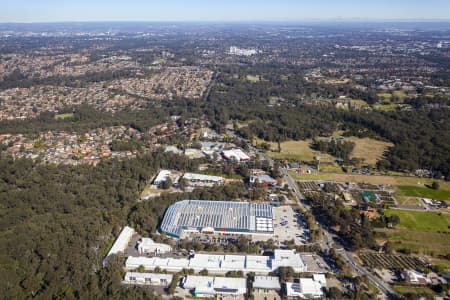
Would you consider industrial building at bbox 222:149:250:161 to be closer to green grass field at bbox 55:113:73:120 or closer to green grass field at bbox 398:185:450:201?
green grass field at bbox 398:185:450:201

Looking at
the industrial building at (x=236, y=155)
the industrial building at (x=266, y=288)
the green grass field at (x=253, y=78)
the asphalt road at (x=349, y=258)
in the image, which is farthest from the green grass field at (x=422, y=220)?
the green grass field at (x=253, y=78)

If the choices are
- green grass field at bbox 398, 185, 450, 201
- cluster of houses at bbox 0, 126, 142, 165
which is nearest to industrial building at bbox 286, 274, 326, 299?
green grass field at bbox 398, 185, 450, 201

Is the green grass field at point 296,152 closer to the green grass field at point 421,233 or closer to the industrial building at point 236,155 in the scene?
the industrial building at point 236,155

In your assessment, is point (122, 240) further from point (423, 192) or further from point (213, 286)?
point (423, 192)

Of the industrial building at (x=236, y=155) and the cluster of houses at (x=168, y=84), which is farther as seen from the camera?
the cluster of houses at (x=168, y=84)

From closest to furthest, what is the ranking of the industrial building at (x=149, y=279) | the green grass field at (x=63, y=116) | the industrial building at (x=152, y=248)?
the industrial building at (x=149, y=279) < the industrial building at (x=152, y=248) < the green grass field at (x=63, y=116)

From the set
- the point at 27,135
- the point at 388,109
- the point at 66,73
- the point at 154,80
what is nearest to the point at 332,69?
the point at 388,109

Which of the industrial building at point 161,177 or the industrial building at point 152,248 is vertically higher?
the industrial building at point 161,177
